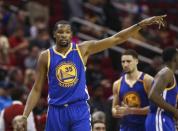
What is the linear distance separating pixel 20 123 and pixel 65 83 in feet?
2.53

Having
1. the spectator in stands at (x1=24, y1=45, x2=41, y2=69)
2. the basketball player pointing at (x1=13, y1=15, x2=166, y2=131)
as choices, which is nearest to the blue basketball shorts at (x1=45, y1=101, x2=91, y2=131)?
the basketball player pointing at (x1=13, y1=15, x2=166, y2=131)

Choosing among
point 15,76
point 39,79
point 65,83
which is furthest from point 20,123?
point 15,76

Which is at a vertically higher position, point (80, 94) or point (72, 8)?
point (72, 8)

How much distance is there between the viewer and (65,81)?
8.20 metres

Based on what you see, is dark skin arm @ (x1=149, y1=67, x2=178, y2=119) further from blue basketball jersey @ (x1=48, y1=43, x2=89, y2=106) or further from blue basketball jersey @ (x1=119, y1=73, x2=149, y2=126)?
blue basketball jersey @ (x1=119, y1=73, x2=149, y2=126)

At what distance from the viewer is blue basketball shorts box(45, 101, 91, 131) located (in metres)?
8.14

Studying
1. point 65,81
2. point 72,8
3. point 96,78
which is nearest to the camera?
point 65,81

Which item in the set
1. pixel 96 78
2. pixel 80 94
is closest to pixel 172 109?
pixel 80 94

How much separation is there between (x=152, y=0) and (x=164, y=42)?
2034mm

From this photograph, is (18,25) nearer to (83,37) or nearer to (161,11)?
(83,37)

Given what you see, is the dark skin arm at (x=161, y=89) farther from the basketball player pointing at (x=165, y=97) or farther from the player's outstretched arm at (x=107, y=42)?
the player's outstretched arm at (x=107, y=42)

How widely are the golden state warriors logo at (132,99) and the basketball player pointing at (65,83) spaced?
1.49 m

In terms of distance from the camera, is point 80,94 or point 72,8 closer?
point 80,94

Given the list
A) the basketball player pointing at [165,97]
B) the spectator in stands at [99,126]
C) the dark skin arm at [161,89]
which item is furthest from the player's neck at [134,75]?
the dark skin arm at [161,89]
